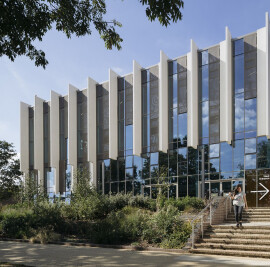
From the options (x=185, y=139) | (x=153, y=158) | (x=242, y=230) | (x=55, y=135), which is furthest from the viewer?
(x=55, y=135)

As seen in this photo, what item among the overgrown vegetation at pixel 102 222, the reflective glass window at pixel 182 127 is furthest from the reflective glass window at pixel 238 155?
the overgrown vegetation at pixel 102 222

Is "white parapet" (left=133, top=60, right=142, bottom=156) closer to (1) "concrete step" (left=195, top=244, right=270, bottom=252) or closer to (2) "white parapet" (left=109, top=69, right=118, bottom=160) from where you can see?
(2) "white parapet" (left=109, top=69, right=118, bottom=160)

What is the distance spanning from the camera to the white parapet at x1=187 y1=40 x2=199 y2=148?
30580mm

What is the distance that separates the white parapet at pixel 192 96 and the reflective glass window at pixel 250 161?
427 centimetres

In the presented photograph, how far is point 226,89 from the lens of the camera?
2891 centimetres

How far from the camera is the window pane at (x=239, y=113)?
28.7m

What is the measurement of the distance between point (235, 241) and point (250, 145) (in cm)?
1594

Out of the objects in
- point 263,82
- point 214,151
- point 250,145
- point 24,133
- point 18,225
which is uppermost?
point 263,82

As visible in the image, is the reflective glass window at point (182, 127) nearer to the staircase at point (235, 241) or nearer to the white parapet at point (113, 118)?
the white parapet at point (113, 118)

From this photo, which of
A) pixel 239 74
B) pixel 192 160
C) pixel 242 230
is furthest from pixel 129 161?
pixel 242 230

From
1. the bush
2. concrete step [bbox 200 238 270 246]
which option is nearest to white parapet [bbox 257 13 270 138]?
concrete step [bbox 200 238 270 246]

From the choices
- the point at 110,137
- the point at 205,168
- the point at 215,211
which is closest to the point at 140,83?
the point at 110,137

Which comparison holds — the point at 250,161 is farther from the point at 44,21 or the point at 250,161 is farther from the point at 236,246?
the point at 44,21

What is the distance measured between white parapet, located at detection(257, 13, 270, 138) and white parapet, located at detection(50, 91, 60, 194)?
2309 centimetres
